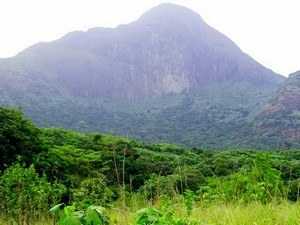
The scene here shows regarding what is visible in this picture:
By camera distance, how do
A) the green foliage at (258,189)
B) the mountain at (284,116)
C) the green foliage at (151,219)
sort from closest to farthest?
the green foliage at (151,219) → the green foliage at (258,189) → the mountain at (284,116)

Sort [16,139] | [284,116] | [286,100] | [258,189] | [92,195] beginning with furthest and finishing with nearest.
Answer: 1. [286,100]
2. [284,116]
3. [16,139]
4. [92,195]
5. [258,189]

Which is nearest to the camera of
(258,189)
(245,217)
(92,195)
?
(245,217)

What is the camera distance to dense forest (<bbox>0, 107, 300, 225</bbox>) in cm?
328

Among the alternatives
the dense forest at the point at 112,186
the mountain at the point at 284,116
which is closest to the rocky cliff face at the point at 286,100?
the mountain at the point at 284,116

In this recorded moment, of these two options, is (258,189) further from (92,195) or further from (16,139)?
(16,139)

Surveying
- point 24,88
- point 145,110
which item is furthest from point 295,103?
point 24,88

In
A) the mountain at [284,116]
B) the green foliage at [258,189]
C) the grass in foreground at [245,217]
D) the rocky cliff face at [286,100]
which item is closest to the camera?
the grass in foreground at [245,217]

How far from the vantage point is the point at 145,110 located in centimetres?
17750

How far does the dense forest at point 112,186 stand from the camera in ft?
10.8

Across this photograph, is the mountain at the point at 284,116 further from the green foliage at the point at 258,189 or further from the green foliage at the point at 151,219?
the green foliage at the point at 151,219

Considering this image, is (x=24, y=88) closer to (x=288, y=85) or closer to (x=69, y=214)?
(x=288, y=85)

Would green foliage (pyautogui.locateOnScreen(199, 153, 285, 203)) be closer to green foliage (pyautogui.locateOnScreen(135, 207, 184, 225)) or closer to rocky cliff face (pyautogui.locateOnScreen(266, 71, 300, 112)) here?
green foliage (pyautogui.locateOnScreen(135, 207, 184, 225))

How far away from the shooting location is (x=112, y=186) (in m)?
25.1

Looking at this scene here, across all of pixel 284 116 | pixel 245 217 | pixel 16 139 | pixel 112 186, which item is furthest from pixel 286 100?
pixel 245 217
